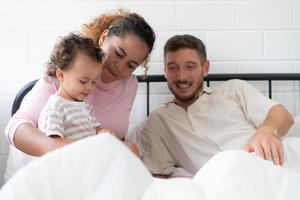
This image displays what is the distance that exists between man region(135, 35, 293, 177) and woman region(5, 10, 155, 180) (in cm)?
16

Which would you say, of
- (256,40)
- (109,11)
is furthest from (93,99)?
(256,40)

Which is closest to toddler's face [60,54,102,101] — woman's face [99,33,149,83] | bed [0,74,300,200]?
woman's face [99,33,149,83]

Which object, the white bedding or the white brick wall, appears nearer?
the white bedding

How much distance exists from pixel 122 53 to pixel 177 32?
516mm

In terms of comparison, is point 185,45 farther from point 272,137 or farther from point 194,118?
point 272,137

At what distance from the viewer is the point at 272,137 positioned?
3.74 ft

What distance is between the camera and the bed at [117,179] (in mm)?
574

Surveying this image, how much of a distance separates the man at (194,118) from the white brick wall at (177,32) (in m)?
0.20

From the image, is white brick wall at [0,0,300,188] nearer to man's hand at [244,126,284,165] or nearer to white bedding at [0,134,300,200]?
man's hand at [244,126,284,165]

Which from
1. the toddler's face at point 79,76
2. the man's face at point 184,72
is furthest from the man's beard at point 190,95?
the toddler's face at point 79,76

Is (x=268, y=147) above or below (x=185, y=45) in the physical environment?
below

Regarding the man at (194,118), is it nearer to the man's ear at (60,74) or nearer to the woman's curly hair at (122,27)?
the woman's curly hair at (122,27)

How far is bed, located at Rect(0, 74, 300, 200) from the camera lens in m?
0.57

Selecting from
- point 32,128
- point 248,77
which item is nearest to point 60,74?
point 32,128
